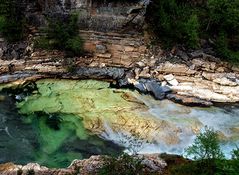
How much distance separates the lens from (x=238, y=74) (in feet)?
105

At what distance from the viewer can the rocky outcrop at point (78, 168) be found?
69.4 ft

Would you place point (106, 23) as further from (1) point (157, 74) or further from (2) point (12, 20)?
(2) point (12, 20)

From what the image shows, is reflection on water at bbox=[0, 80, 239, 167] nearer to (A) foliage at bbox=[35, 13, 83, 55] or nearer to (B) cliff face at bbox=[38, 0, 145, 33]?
(A) foliage at bbox=[35, 13, 83, 55]

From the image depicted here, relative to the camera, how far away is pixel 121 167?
19.6 metres

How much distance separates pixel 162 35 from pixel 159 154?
12.4 m

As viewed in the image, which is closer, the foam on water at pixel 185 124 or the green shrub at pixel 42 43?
the foam on water at pixel 185 124

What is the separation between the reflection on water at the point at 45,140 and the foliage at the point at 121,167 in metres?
4.00

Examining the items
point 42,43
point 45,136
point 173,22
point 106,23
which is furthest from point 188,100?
point 42,43

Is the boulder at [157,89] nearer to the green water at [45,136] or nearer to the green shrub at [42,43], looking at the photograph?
the green water at [45,136]

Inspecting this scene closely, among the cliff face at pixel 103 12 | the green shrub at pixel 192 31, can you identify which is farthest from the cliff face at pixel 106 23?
the green shrub at pixel 192 31

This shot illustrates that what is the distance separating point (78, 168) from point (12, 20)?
47.6 ft

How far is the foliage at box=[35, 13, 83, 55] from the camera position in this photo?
3078 cm

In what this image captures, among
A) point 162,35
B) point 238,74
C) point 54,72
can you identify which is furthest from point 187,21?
point 54,72

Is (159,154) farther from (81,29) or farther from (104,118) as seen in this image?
(81,29)
